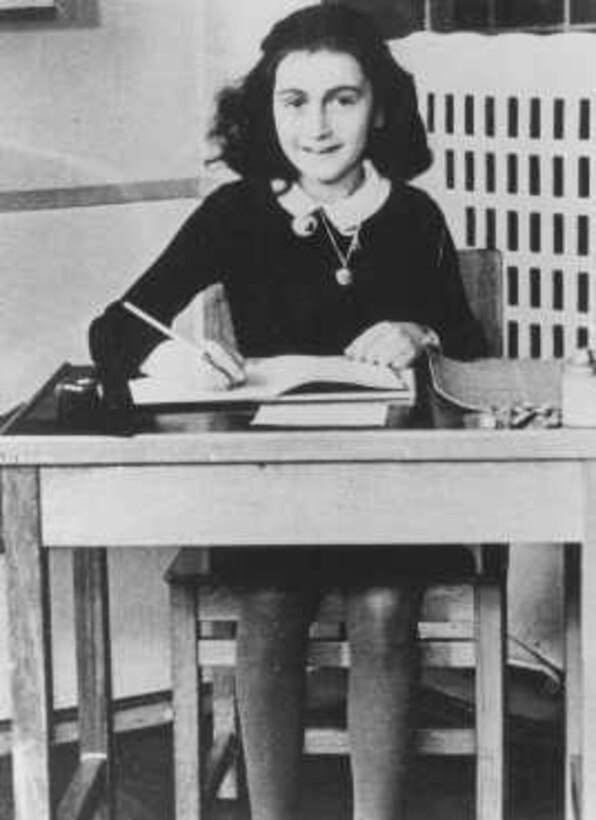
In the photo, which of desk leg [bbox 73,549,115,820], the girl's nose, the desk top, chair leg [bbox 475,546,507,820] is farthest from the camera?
desk leg [bbox 73,549,115,820]

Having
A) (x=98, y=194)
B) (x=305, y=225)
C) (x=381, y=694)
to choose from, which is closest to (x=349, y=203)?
(x=305, y=225)

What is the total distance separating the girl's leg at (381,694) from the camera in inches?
85.7

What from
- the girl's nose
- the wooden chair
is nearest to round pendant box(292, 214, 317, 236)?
the girl's nose

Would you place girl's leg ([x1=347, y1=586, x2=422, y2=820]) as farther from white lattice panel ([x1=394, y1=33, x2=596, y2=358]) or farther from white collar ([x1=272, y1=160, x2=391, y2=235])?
white lattice panel ([x1=394, y1=33, x2=596, y2=358])

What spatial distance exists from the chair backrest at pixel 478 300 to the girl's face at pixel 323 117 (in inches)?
8.6

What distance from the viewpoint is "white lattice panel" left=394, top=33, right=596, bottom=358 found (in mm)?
2594

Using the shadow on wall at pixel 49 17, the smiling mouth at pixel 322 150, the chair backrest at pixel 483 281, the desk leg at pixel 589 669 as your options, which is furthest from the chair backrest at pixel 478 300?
the desk leg at pixel 589 669

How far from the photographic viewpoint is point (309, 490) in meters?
2.00

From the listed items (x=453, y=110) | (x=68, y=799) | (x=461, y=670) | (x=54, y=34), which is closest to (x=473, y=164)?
(x=453, y=110)

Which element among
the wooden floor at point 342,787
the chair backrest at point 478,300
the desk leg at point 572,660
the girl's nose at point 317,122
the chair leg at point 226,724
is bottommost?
the wooden floor at point 342,787

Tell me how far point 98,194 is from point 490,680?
1.02 metres

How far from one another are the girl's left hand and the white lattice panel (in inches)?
14.0

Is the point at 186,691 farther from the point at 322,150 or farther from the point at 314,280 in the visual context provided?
the point at 322,150

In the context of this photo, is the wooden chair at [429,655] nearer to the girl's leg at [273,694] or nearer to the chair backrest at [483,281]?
the girl's leg at [273,694]
